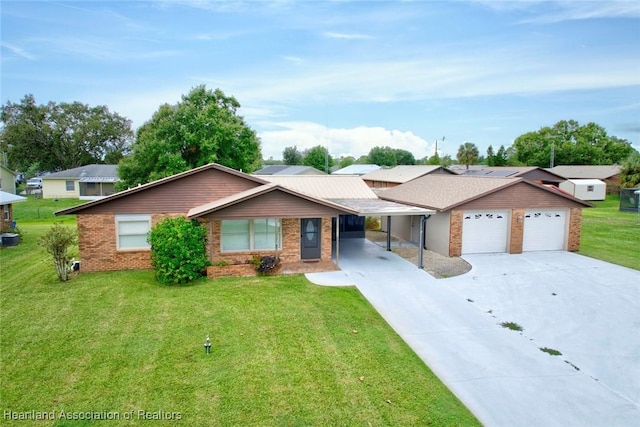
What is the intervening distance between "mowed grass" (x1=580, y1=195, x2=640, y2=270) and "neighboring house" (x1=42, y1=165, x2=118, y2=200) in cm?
4294

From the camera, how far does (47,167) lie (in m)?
59.2

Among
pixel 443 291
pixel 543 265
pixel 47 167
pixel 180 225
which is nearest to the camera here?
pixel 443 291

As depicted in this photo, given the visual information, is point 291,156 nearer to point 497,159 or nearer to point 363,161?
point 363,161

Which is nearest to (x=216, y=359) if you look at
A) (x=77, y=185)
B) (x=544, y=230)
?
(x=544, y=230)

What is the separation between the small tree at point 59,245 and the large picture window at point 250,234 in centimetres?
466

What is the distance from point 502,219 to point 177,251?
1250cm

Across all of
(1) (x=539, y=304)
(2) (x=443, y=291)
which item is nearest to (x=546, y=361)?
(1) (x=539, y=304)

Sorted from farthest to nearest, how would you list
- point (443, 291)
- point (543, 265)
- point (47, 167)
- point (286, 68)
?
point (47, 167) → point (286, 68) → point (543, 265) → point (443, 291)

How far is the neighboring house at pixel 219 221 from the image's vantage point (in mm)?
13922

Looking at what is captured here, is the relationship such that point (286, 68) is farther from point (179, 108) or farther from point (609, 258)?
point (609, 258)

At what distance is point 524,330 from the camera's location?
9.62m

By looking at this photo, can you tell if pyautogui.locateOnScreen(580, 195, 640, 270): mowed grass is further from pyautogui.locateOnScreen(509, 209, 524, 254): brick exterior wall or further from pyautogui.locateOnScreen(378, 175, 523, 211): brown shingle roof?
pyautogui.locateOnScreen(378, 175, 523, 211): brown shingle roof

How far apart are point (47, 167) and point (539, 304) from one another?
215 ft

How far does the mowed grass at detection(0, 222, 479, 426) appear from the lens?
6.38 m
